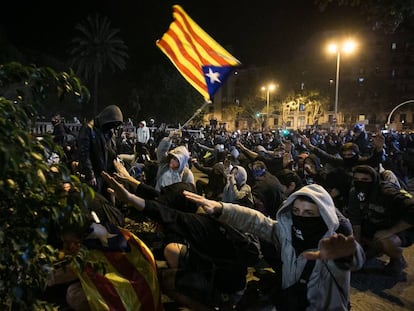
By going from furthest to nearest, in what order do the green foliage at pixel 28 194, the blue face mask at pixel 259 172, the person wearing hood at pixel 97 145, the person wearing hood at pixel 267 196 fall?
the blue face mask at pixel 259 172 → the person wearing hood at pixel 267 196 → the person wearing hood at pixel 97 145 → the green foliage at pixel 28 194

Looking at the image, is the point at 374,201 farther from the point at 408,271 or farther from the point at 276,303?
the point at 276,303

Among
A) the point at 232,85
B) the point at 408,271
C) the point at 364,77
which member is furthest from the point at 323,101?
the point at 408,271

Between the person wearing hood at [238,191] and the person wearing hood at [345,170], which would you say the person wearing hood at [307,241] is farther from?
the person wearing hood at [345,170]

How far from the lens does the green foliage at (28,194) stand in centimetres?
140

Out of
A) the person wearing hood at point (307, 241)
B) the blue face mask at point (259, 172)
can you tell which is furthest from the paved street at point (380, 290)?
the blue face mask at point (259, 172)

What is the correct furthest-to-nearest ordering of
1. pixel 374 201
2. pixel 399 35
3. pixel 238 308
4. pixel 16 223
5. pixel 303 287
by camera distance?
1. pixel 399 35
2. pixel 374 201
3. pixel 238 308
4. pixel 303 287
5. pixel 16 223

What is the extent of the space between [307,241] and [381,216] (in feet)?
7.23

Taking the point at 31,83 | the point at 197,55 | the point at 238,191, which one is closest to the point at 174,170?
the point at 238,191

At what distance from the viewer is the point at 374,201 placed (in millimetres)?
4664

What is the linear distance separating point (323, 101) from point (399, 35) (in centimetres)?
2740

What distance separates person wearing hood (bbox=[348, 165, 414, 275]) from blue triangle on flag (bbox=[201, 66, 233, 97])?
2245 millimetres

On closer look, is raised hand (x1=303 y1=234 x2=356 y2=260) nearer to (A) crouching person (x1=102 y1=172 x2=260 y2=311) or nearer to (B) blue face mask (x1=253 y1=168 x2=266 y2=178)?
(A) crouching person (x1=102 y1=172 x2=260 y2=311)

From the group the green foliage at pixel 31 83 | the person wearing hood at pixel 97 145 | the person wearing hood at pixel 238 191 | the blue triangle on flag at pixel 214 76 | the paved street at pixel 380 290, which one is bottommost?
the paved street at pixel 380 290

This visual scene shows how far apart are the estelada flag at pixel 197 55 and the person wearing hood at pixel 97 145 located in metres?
1.30
